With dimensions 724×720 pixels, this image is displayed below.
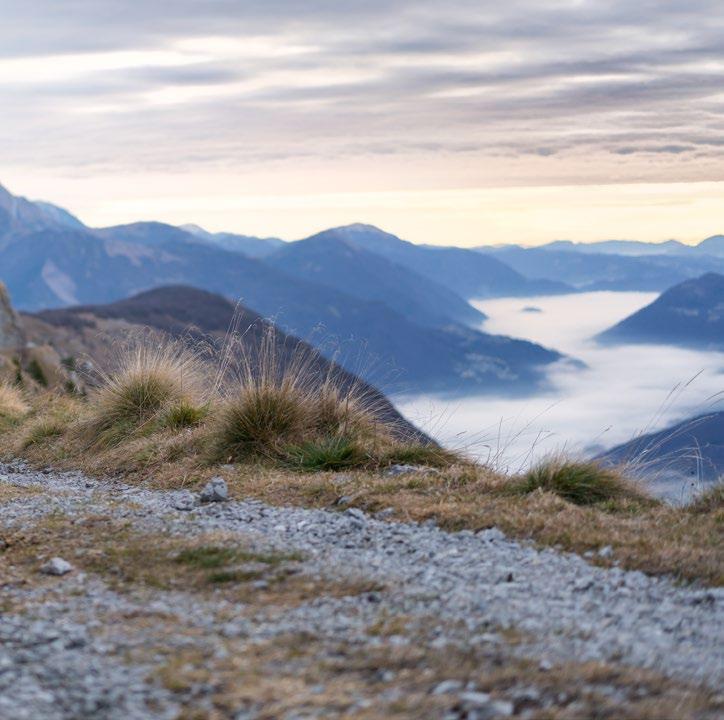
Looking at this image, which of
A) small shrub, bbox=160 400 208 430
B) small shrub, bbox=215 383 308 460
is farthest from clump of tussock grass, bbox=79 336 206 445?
small shrub, bbox=215 383 308 460

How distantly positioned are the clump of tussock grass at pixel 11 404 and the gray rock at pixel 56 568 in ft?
37.9

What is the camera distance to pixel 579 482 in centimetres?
982

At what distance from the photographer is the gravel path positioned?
186 inches

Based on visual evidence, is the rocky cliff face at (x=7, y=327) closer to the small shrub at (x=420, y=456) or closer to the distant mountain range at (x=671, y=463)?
the small shrub at (x=420, y=456)

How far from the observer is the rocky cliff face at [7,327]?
68000mm

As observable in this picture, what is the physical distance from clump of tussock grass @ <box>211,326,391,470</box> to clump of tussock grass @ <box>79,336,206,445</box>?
4.54ft

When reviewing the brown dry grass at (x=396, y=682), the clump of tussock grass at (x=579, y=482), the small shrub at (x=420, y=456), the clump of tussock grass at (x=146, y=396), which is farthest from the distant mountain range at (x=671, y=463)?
the clump of tussock grass at (x=146, y=396)

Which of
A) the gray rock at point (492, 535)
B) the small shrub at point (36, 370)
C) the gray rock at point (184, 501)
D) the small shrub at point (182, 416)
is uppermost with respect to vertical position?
the small shrub at point (182, 416)

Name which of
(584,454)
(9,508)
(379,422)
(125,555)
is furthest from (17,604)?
(379,422)

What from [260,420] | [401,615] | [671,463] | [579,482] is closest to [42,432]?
[260,420]

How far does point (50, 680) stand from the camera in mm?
5008

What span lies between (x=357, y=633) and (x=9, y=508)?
565cm

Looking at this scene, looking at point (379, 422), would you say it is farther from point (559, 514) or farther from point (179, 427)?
point (559, 514)

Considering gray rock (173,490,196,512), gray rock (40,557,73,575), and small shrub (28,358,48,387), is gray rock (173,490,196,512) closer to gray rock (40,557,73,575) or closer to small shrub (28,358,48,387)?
gray rock (40,557,73,575)
